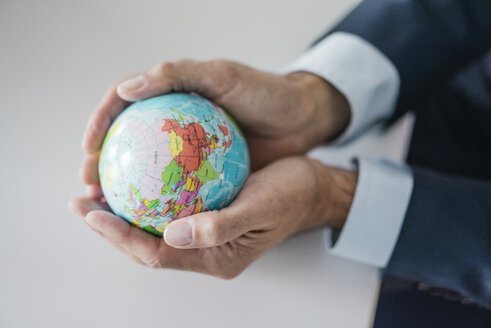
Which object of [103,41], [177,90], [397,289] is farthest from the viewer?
[103,41]

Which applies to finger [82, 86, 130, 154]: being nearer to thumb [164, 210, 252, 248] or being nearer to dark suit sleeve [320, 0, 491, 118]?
thumb [164, 210, 252, 248]

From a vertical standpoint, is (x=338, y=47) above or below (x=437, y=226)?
above

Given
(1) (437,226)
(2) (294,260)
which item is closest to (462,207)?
(1) (437,226)

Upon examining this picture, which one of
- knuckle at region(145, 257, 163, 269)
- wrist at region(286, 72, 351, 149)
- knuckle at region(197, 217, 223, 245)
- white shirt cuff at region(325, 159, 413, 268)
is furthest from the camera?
wrist at region(286, 72, 351, 149)

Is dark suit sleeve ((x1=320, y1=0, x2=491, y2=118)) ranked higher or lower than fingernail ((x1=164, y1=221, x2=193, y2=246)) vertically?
higher

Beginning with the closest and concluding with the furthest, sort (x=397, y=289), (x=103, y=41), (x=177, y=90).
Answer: (x=177, y=90) < (x=397, y=289) < (x=103, y=41)

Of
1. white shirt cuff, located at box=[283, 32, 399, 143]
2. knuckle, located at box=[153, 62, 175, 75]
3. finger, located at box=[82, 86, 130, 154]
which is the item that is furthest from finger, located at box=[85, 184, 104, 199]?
white shirt cuff, located at box=[283, 32, 399, 143]

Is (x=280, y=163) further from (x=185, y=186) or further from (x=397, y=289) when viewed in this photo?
(x=397, y=289)
